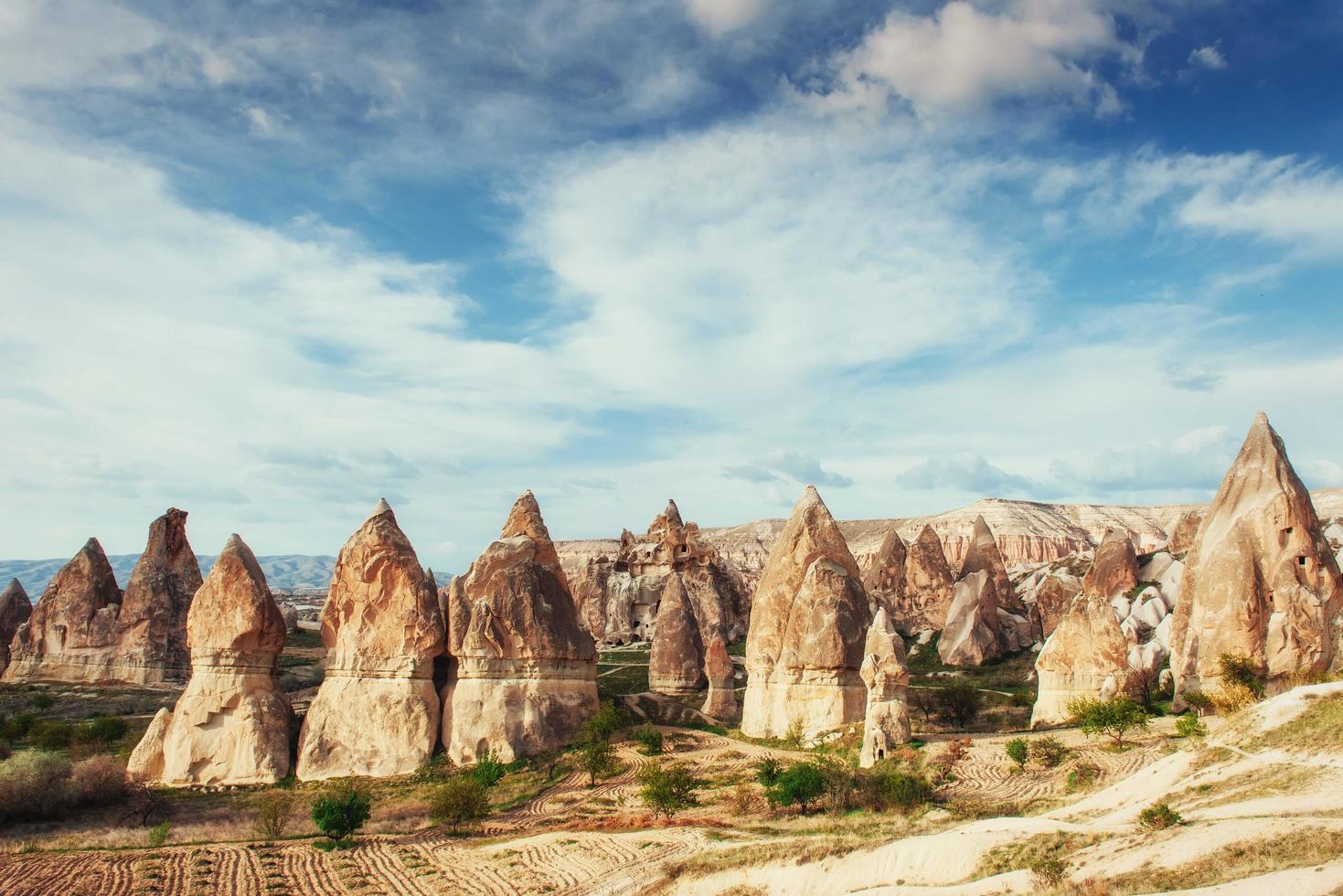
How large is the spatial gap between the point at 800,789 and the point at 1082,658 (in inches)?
474

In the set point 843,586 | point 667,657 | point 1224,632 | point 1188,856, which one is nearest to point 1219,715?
point 1224,632

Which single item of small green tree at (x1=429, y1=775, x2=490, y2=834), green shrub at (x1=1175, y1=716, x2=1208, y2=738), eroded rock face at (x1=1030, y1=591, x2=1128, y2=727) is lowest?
small green tree at (x1=429, y1=775, x2=490, y2=834)

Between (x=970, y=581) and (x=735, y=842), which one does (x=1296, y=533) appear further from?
(x=970, y=581)

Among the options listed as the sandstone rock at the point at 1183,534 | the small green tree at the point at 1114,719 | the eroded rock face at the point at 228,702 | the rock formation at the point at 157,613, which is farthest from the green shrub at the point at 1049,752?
the rock formation at the point at 157,613

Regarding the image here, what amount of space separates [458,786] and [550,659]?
6085mm

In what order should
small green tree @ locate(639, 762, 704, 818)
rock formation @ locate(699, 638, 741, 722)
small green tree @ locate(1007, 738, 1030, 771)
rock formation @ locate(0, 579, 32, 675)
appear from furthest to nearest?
rock formation @ locate(0, 579, 32, 675) → rock formation @ locate(699, 638, 741, 722) → small green tree @ locate(1007, 738, 1030, 771) → small green tree @ locate(639, 762, 704, 818)

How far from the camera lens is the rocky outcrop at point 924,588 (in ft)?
194

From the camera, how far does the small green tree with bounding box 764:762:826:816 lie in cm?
1919

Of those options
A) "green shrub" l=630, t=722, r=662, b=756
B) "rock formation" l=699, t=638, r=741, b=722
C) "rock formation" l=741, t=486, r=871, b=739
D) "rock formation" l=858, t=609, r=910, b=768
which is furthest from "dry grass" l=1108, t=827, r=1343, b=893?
"rock formation" l=699, t=638, r=741, b=722

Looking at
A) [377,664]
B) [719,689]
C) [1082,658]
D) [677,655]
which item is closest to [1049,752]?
[1082,658]

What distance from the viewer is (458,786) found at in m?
20.8

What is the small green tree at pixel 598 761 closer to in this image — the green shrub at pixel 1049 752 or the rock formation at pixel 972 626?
the green shrub at pixel 1049 752

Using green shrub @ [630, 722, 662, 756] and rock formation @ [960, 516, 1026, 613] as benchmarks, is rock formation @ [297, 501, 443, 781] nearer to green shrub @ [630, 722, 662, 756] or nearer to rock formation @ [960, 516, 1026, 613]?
green shrub @ [630, 722, 662, 756]

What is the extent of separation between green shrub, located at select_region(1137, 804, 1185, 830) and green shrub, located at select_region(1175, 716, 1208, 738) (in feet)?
21.8
